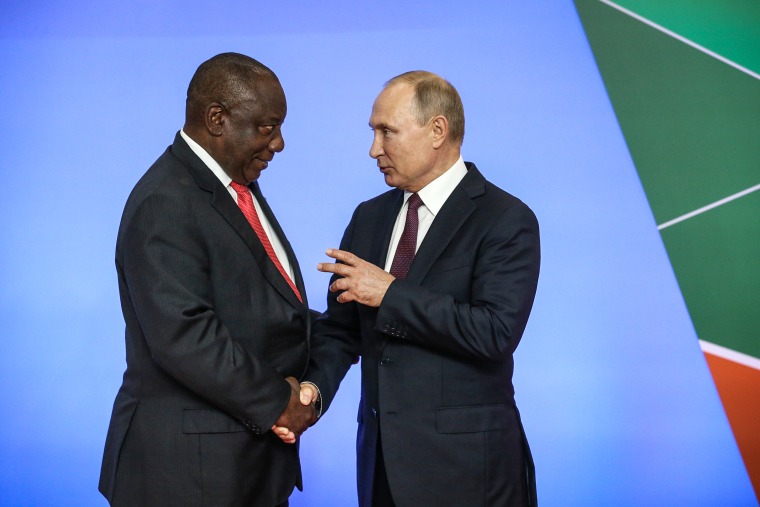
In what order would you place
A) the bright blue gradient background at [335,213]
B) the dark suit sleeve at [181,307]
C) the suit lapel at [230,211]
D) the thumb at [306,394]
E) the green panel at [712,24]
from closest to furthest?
the dark suit sleeve at [181,307]
the suit lapel at [230,211]
the thumb at [306,394]
the bright blue gradient background at [335,213]
the green panel at [712,24]

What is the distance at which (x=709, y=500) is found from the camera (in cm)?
393

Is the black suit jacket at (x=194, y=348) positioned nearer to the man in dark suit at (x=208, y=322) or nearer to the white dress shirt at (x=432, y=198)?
the man in dark suit at (x=208, y=322)

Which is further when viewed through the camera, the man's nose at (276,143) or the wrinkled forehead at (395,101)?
the wrinkled forehead at (395,101)

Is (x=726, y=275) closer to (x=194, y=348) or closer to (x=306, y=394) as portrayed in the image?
(x=306, y=394)

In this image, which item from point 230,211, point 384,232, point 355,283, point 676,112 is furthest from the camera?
point 676,112

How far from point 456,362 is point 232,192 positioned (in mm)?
738

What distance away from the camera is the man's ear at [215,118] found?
7.02 feet

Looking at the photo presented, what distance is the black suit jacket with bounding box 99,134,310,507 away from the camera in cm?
196

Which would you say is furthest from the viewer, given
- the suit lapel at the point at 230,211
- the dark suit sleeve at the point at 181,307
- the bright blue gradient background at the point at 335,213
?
the bright blue gradient background at the point at 335,213

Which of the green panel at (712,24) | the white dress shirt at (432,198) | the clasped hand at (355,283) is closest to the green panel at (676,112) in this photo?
the green panel at (712,24)

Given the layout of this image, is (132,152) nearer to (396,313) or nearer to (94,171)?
(94,171)

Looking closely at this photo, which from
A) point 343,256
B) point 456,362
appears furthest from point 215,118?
point 456,362

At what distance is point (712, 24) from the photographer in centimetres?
399

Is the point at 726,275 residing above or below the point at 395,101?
below
